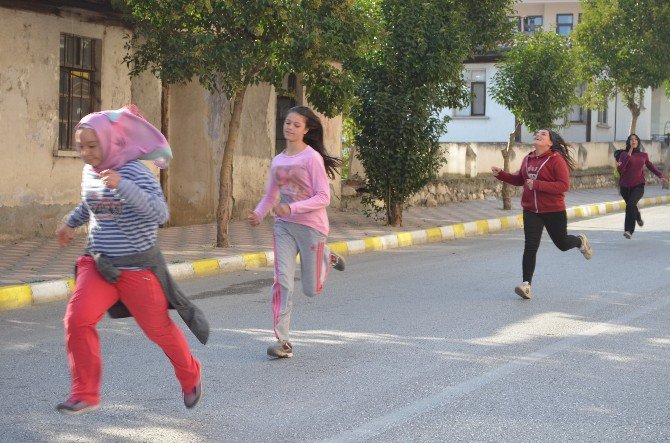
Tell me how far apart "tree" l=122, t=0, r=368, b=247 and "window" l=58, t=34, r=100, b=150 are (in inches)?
Result: 62.5

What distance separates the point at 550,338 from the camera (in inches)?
334

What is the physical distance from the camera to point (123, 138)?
5.48 m

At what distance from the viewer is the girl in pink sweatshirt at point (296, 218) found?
7.68m

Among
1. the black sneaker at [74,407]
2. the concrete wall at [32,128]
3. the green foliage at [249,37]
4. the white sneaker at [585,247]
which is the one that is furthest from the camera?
the concrete wall at [32,128]

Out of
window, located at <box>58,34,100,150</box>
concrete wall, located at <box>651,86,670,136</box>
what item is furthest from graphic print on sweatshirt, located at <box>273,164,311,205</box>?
concrete wall, located at <box>651,86,670,136</box>

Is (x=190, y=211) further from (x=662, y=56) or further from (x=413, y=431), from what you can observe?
(x=662, y=56)

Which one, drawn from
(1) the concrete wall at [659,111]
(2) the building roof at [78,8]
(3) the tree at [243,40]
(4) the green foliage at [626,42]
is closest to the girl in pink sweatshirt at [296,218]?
(3) the tree at [243,40]

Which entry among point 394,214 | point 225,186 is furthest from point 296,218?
point 394,214

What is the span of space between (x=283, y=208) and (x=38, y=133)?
369 inches

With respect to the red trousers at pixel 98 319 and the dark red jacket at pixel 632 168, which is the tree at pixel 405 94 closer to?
the dark red jacket at pixel 632 168

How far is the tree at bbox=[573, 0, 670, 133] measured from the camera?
108ft

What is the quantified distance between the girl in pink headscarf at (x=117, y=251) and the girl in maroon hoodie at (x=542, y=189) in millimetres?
5587

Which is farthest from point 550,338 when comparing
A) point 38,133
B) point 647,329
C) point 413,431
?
point 38,133

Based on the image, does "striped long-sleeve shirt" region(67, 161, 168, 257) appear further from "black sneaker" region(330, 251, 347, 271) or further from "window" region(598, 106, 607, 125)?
"window" region(598, 106, 607, 125)
